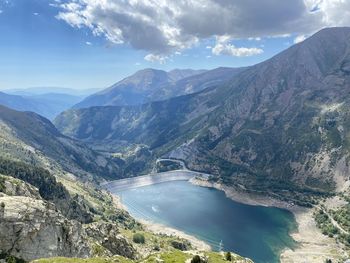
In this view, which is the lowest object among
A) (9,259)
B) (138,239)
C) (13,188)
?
(138,239)

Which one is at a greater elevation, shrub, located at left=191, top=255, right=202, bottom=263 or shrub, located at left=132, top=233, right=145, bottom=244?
shrub, located at left=191, top=255, right=202, bottom=263

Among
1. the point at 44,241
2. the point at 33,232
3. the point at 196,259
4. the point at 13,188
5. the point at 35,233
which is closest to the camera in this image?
the point at 196,259

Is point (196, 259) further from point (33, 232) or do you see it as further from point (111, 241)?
point (111, 241)

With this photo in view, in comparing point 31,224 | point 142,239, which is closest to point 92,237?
point 31,224

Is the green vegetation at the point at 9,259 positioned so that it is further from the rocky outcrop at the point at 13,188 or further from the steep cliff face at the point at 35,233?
the rocky outcrop at the point at 13,188

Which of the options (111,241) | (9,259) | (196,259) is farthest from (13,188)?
(196,259)

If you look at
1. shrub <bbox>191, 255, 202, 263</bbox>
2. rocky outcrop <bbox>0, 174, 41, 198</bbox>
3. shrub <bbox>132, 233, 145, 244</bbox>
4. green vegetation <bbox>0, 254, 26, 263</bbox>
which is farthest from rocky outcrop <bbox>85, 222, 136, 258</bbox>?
shrub <bbox>132, 233, 145, 244</bbox>

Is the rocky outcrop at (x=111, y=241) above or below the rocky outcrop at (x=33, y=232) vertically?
below

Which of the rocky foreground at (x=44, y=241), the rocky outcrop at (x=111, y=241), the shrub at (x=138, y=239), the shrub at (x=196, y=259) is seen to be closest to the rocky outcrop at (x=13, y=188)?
the rocky outcrop at (x=111, y=241)

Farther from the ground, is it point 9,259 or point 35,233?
point 35,233

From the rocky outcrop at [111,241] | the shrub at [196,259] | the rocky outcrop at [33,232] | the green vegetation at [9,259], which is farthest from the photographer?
the rocky outcrop at [111,241]

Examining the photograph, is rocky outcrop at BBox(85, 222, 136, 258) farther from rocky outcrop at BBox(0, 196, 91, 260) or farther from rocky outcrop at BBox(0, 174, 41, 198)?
rocky outcrop at BBox(0, 174, 41, 198)
